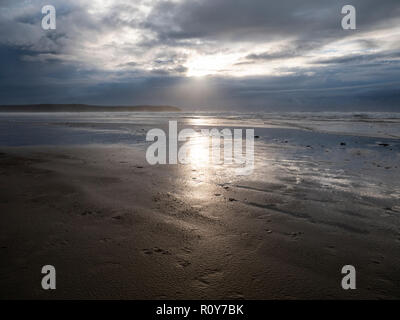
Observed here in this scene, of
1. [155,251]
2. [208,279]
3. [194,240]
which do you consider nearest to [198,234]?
[194,240]

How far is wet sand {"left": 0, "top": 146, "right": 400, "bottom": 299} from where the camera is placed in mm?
2354

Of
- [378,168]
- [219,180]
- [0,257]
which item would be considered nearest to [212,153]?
[219,180]

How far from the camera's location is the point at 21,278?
2439 millimetres

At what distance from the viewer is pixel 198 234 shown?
131 inches

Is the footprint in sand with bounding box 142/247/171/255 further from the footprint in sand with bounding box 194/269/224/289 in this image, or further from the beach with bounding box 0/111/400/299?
the footprint in sand with bounding box 194/269/224/289

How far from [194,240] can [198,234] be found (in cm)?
16

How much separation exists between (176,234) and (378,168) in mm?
6650

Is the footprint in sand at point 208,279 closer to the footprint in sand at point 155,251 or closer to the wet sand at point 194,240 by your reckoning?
the wet sand at point 194,240

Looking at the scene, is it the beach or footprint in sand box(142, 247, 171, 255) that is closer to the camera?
the beach

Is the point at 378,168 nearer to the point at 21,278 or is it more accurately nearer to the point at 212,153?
the point at 212,153

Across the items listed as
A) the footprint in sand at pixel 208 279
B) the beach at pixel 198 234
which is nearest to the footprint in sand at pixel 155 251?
the beach at pixel 198 234

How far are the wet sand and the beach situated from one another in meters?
0.01

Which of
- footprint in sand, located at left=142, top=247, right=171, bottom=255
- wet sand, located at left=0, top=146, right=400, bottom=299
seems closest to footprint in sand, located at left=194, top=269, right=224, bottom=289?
wet sand, located at left=0, top=146, right=400, bottom=299

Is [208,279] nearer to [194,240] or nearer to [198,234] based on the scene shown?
[194,240]
